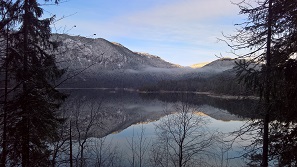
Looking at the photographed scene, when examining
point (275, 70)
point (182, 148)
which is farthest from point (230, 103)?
point (275, 70)

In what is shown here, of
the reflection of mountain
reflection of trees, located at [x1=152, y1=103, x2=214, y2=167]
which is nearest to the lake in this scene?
reflection of trees, located at [x1=152, y1=103, x2=214, y2=167]

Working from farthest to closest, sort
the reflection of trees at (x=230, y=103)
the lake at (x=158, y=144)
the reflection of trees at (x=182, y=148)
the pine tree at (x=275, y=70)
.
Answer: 1. the lake at (x=158, y=144)
2. the reflection of trees at (x=182, y=148)
3. the reflection of trees at (x=230, y=103)
4. the pine tree at (x=275, y=70)

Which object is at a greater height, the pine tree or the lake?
the pine tree

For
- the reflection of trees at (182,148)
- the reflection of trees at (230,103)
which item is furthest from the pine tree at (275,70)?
the reflection of trees at (182,148)

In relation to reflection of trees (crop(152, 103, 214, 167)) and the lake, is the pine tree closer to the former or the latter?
the lake

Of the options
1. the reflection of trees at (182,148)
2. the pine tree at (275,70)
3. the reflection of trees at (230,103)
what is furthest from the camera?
the reflection of trees at (182,148)

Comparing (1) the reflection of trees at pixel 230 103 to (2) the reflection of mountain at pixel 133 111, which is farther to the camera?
(2) the reflection of mountain at pixel 133 111

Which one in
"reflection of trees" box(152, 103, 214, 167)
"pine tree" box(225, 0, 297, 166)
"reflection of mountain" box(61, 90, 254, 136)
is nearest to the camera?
"pine tree" box(225, 0, 297, 166)

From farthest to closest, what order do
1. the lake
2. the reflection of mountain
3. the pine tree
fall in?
the reflection of mountain, the lake, the pine tree

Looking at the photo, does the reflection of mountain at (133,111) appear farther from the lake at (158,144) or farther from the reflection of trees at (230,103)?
the lake at (158,144)

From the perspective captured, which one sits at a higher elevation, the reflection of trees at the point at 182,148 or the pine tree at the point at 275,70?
the pine tree at the point at 275,70

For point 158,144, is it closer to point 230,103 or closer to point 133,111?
point 133,111

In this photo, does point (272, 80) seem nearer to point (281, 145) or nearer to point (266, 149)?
point (281, 145)

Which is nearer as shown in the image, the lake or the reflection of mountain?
the lake
